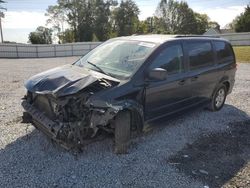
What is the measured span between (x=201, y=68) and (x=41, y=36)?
46095 mm

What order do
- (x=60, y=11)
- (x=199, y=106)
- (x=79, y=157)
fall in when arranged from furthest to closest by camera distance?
(x=60, y=11) < (x=199, y=106) < (x=79, y=157)

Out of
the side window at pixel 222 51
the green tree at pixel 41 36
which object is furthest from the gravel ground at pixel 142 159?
the green tree at pixel 41 36

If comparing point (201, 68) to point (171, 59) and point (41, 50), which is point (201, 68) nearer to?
point (171, 59)

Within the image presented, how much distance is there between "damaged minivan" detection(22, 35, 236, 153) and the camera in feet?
12.6

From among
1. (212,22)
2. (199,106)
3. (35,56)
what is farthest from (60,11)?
(199,106)

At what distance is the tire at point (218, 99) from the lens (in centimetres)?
636

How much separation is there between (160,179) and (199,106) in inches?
103

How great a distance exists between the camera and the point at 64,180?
359 centimetres

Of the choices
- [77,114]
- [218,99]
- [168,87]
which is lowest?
[218,99]

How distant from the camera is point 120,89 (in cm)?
403

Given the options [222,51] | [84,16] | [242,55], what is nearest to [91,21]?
[84,16]

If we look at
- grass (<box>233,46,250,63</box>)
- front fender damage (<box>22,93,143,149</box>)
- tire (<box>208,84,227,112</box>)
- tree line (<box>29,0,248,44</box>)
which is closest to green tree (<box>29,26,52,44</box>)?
tree line (<box>29,0,248,44</box>)

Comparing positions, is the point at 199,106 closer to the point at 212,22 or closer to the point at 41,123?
the point at 41,123

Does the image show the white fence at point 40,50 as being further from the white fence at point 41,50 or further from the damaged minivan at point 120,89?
the damaged minivan at point 120,89
